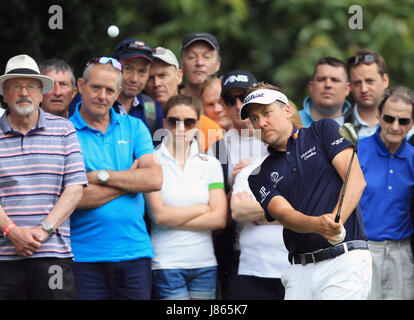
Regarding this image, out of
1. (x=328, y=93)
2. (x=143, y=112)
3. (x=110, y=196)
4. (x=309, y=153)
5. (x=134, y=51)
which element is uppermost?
(x=134, y=51)

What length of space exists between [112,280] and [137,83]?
6.14ft

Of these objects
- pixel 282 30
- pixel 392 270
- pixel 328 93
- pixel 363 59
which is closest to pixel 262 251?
pixel 392 270

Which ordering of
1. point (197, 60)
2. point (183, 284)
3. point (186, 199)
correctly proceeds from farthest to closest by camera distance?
point (197, 60)
point (186, 199)
point (183, 284)

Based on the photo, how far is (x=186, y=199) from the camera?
7336 millimetres

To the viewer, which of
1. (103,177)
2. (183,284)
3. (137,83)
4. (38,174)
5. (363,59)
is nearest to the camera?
(38,174)

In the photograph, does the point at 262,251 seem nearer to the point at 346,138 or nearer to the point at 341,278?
the point at 341,278

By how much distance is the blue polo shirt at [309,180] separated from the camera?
19.6ft

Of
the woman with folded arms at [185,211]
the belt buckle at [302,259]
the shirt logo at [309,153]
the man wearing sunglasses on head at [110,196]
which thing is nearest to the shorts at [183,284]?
the woman with folded arms at [185,211]

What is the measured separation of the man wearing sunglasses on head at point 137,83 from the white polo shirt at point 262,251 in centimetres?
110

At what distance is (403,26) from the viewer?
12875 mm

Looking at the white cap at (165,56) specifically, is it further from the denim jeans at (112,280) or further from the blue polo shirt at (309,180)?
the blue polo shirt at (309,180)

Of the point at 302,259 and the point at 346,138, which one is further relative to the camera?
the point at 302,259

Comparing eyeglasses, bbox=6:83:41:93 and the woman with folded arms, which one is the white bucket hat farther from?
the woman with folded arms
